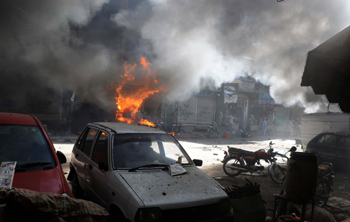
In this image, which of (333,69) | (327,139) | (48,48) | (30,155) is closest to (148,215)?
(30,155)

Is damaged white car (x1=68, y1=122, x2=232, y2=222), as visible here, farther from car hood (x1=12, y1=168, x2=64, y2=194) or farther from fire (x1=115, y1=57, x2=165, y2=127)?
fire (x1=115, y1=57, x2=165, y2=127)

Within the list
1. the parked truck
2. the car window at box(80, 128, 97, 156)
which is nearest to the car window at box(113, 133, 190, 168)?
the car window at box(80, 128, 97, 156)

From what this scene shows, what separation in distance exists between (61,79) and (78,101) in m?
1.71

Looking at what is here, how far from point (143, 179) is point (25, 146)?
62.9 inches

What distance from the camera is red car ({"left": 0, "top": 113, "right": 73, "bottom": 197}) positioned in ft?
8.20

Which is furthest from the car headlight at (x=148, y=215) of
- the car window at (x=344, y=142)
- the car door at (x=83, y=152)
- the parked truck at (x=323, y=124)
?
the parked truck at (x=323, y=124)

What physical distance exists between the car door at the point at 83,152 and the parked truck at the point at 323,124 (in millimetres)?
9788

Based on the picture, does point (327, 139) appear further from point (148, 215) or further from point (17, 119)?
point (17, 119)

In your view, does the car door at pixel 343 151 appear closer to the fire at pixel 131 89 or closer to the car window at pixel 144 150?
the car window at pixel 144 150

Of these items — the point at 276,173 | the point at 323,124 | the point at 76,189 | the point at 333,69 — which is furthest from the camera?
the point at 323,124

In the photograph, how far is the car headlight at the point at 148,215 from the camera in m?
2.46

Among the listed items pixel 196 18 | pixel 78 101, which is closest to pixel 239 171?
pixel 196 18

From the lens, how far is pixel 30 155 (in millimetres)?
2949

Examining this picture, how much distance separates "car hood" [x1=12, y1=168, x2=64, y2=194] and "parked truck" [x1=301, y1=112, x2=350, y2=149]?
34.7 feet
